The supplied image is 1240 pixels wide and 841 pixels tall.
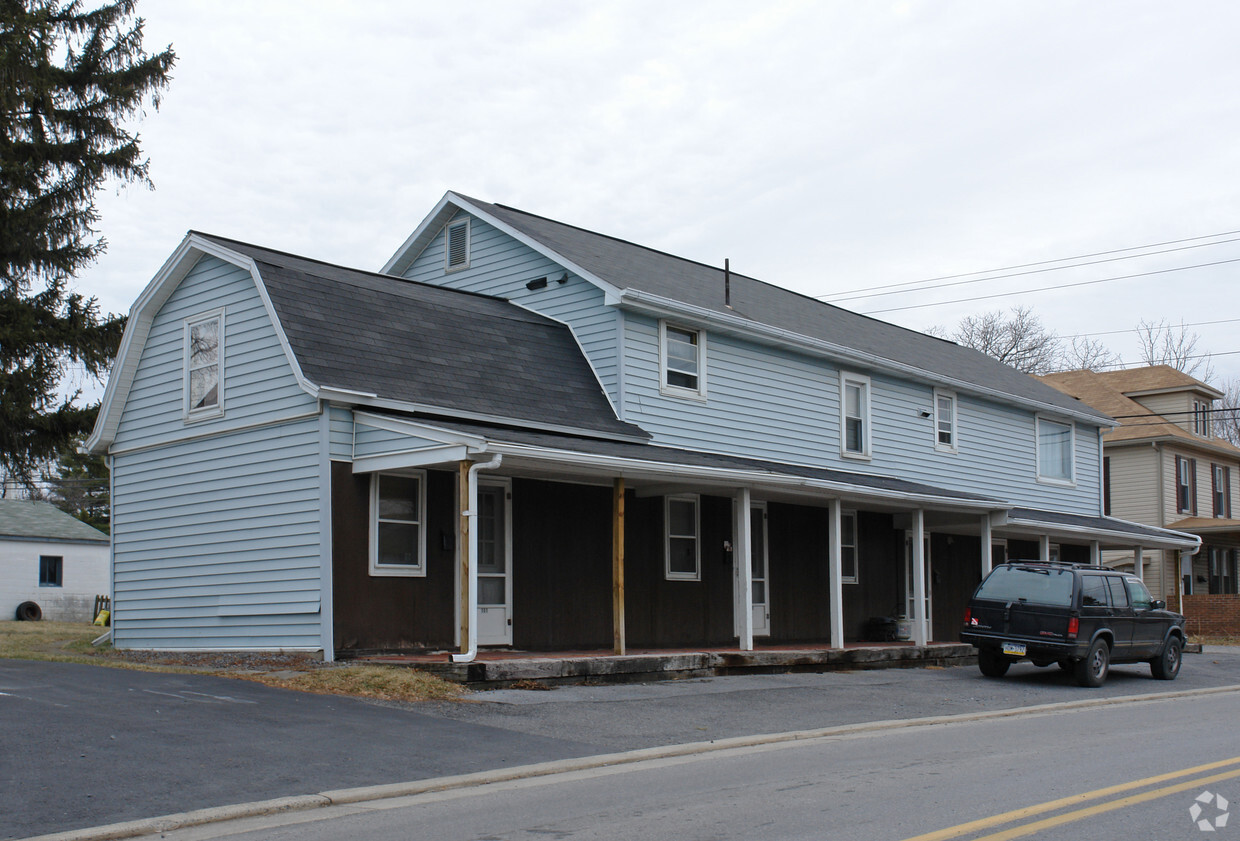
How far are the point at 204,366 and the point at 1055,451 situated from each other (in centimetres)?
2162

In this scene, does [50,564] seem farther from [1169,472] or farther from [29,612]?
[1169,472]

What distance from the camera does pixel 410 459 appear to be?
46.6 ft

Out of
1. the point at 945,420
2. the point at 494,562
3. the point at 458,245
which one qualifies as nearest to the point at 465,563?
the point at 494,562

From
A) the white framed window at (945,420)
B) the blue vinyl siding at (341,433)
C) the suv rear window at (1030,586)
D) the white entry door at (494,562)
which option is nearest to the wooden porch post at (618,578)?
the white entry door at (494,562)

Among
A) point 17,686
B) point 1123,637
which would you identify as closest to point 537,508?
point 17,686

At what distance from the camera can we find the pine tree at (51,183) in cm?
2417

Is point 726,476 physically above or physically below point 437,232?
below

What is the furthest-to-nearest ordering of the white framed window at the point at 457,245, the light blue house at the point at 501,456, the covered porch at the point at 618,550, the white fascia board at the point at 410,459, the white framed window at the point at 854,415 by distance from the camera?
the white framed window at the point at 854,415, the white framed window at the point at 457,245, the light blue house at the point at 501,456, the covered porch at the point at 618,550, the white fascia board at the point at 410,459

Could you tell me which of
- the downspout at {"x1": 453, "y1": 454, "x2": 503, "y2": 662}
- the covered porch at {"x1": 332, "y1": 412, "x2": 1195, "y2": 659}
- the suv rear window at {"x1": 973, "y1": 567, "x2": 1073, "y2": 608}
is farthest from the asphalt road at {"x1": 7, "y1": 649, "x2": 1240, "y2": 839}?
the covered porch at {"x1": 332, "y1": 412, "x2": 1195, "y2": 659}

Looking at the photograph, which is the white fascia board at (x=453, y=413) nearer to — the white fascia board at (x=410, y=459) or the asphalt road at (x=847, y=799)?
the white fascia board at (x=410, y=459)

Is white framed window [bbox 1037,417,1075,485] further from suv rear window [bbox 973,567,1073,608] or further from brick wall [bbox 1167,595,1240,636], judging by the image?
suv rear window [bbox 973,567,1073,608]

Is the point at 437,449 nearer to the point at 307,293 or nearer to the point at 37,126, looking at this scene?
the point at 307,293

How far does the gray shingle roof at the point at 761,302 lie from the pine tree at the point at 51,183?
9924 mm

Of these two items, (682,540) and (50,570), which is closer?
(682,540)
